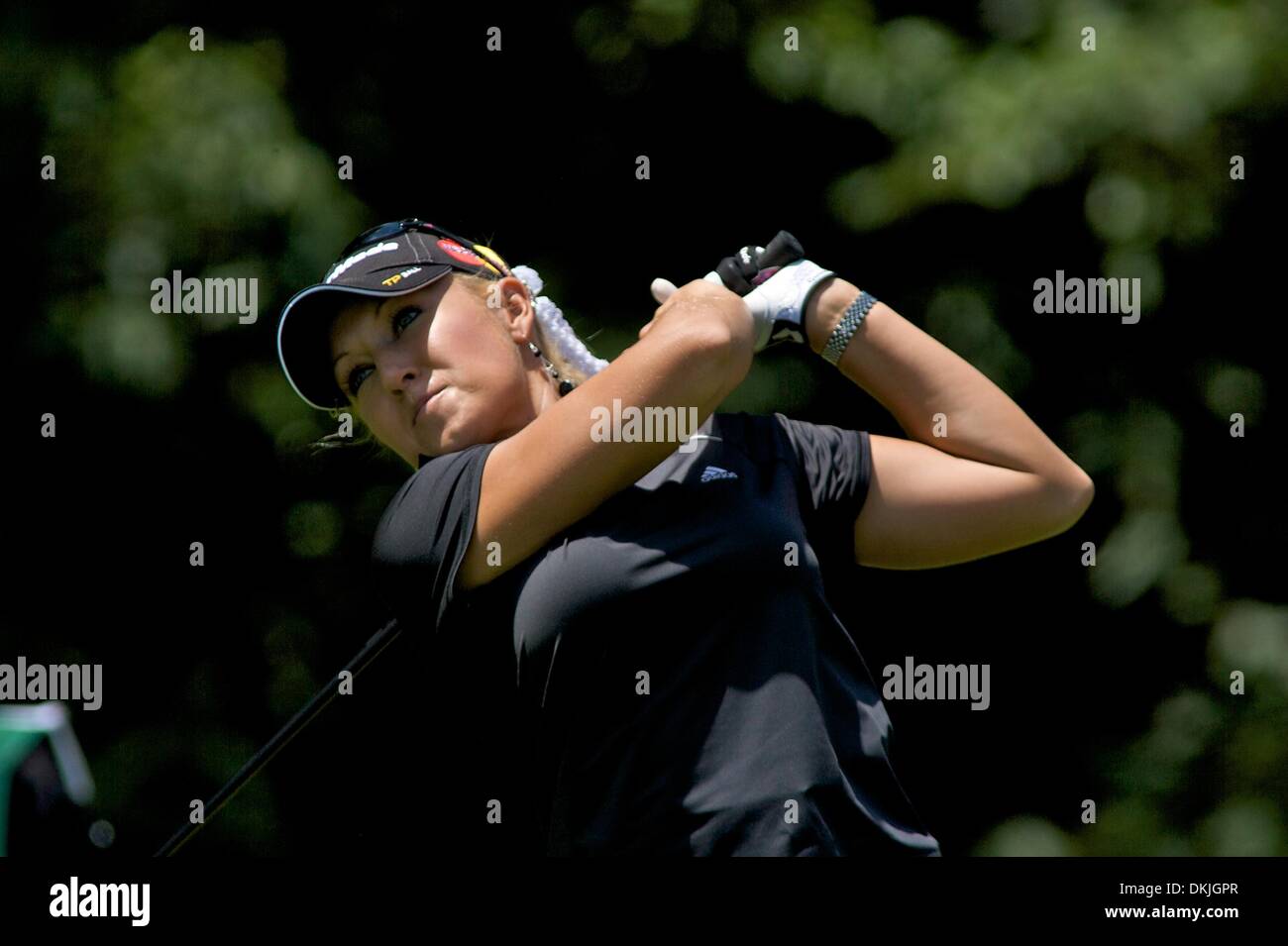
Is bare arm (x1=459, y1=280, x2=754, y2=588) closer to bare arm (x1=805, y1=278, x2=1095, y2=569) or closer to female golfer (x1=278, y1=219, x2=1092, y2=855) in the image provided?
female golfer (x1=278, y1=219, x2=1092, y2=855)

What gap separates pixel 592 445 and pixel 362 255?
0.49m

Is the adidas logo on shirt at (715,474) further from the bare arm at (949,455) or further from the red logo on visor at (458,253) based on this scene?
the red logo on visor at (458,253)

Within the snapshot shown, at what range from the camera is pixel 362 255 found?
6.62 ft

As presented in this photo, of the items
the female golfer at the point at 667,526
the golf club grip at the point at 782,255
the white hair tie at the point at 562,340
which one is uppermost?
the golf club grip at the point at 782,255

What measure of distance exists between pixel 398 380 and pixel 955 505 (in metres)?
0.64

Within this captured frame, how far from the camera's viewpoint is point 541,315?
2.11m

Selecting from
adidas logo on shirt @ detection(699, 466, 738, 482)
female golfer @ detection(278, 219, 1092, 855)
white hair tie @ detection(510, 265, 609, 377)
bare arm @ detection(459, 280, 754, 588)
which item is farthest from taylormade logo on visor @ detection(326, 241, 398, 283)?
adidas logo on shirt @ detection(699, 466, 738, 482)

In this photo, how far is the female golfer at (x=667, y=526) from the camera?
5.51 feet

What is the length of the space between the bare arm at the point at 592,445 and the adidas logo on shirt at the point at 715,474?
68 mm

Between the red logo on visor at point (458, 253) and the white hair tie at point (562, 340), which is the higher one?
the red logo on visor at point (458, 253)

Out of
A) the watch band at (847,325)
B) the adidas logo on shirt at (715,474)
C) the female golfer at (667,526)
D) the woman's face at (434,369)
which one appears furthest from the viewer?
the watch band at (847,325)

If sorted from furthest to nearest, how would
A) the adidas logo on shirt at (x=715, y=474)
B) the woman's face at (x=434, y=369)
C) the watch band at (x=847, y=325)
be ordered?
1. the watch band at (x=847, y=325)
2. the woman's face at (x=434, y=369)
3. the adidas logo on shirt at (x=715, y=474)

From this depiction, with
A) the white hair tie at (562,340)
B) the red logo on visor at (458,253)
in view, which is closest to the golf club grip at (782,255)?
the white hair tie at (562,340)

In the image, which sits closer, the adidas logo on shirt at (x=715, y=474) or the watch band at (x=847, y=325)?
the adidas logo on shirt at (x=715, y=474)
